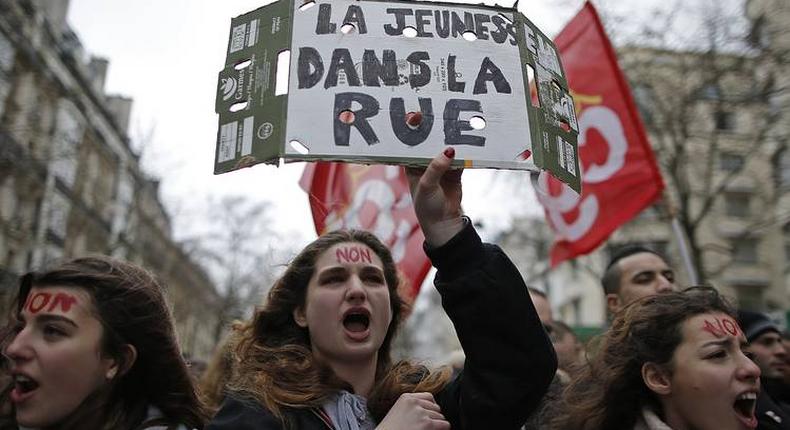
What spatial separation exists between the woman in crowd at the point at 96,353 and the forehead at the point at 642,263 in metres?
2.60

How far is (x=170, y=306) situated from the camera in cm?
284

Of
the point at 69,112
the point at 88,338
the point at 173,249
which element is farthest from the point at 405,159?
the point at 173,249

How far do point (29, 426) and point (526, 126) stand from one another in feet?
5.63

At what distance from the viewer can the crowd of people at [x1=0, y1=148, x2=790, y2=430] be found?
2.15 m

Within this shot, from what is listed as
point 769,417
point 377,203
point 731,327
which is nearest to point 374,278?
point 731,327

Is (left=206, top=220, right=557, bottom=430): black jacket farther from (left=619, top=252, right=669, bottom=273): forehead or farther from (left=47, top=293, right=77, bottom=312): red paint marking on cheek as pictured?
(left=619, top=252, right=669, bottom=273): forehead

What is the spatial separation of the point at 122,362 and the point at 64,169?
22.4 m

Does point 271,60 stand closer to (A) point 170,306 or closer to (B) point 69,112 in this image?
(A) point 170,306

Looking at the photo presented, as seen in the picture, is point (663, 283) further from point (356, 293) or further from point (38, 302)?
point (38, 302)

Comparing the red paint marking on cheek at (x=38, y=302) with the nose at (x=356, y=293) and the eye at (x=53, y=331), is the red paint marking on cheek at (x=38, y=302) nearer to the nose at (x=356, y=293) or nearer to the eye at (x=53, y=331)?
the eye at (x=53, y=331)

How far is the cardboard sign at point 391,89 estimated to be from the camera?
209cm

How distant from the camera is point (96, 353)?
245cm

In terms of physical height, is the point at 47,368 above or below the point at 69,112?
below

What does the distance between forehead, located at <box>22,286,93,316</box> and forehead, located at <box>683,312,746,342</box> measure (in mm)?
2056
